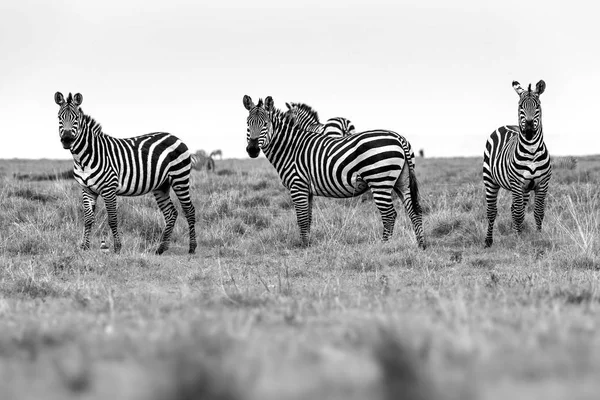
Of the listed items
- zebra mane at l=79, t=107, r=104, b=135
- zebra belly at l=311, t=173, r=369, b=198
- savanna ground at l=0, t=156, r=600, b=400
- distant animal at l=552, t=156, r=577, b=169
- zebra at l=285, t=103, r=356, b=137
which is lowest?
savanna ground at l=0, t=156, r=600, b=400

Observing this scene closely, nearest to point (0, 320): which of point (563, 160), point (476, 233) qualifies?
point (476, 233)

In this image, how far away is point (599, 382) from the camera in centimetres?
187

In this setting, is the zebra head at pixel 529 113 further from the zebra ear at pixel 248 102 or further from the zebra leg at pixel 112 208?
the zebra leg at pixel 112 208

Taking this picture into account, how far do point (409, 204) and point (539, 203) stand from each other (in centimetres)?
215

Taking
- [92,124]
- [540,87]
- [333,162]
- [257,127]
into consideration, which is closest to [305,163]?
[333,162]

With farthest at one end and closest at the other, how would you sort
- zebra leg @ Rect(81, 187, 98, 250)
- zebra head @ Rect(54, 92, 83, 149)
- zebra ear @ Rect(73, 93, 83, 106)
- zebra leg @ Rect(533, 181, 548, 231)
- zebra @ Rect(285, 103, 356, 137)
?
zebra @ Rect(285, 103, 356, 137)
zebra leg @ Rect(533, 181, 548, 231)
zebra leg @ Rect(81, 187, 98, 250)
zebra ear @ Rect(73, 93, 83, 106)
zebra head @ Rect(54, 92, 83, 149)

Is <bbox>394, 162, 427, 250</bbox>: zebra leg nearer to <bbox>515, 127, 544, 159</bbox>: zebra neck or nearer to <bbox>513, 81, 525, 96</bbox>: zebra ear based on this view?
<bbox>515, 127, 544, 159</bbox>: zebra neck

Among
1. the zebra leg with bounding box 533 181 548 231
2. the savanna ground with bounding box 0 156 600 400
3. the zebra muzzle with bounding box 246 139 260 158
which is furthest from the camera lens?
the zebra muzzle with bounding box 246 139 260 158

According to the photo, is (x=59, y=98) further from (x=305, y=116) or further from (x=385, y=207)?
(x=385, y=207)

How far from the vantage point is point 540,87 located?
10.6 metres

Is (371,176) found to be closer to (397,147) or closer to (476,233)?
(397,147)

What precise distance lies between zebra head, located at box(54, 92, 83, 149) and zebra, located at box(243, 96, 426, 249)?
2.80 metres

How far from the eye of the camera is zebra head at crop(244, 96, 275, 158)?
1137 cm

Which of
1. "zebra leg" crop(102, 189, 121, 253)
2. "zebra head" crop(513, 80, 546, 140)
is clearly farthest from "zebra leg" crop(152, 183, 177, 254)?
"zebra head" crop(513, 80, 546, 140)
